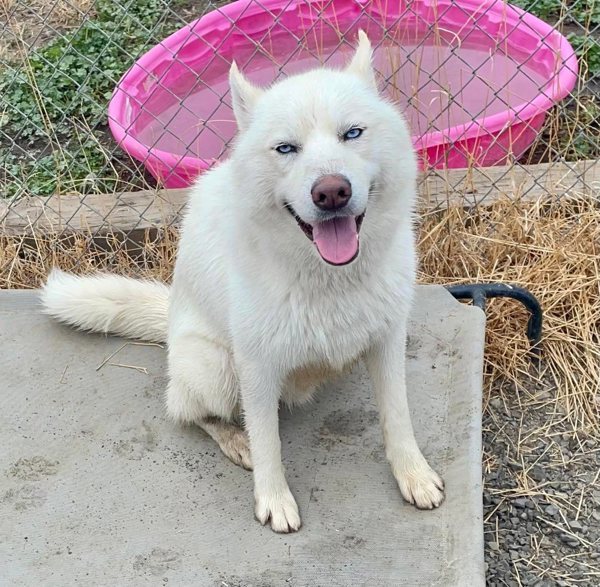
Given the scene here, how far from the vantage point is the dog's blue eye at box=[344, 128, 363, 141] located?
1876mm

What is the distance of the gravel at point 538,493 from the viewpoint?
7.89ft

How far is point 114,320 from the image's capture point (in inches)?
112

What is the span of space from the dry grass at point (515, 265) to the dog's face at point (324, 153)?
133 centimetres

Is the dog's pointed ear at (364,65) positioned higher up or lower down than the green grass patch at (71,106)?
higher up

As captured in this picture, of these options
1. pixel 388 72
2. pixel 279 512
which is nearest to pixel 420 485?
pixel 279 512

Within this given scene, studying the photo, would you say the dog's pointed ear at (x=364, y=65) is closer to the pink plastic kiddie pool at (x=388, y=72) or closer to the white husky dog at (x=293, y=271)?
the white husky dog at (x=293, y=271)

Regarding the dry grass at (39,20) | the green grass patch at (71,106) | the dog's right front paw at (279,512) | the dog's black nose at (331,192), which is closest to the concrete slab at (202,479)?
the dog's right front paw at (279,512)

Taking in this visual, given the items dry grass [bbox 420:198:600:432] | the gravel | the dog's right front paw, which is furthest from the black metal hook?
the dog's right front paw

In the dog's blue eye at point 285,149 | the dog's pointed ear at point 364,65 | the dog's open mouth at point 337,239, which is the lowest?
the dog's open mouth at point 337,239

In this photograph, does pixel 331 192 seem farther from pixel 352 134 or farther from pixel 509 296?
pixel 509 296

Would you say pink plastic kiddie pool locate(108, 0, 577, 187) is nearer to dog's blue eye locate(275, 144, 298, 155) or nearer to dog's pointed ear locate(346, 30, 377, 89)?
dog's pointed ear locate(346, 30, 377, 89)

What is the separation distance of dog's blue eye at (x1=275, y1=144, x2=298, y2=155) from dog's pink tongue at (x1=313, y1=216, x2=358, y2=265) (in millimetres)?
185

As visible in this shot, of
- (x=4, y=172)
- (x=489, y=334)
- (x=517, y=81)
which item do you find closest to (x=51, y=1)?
(x=4, y=172)

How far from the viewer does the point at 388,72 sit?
3.91 metres
